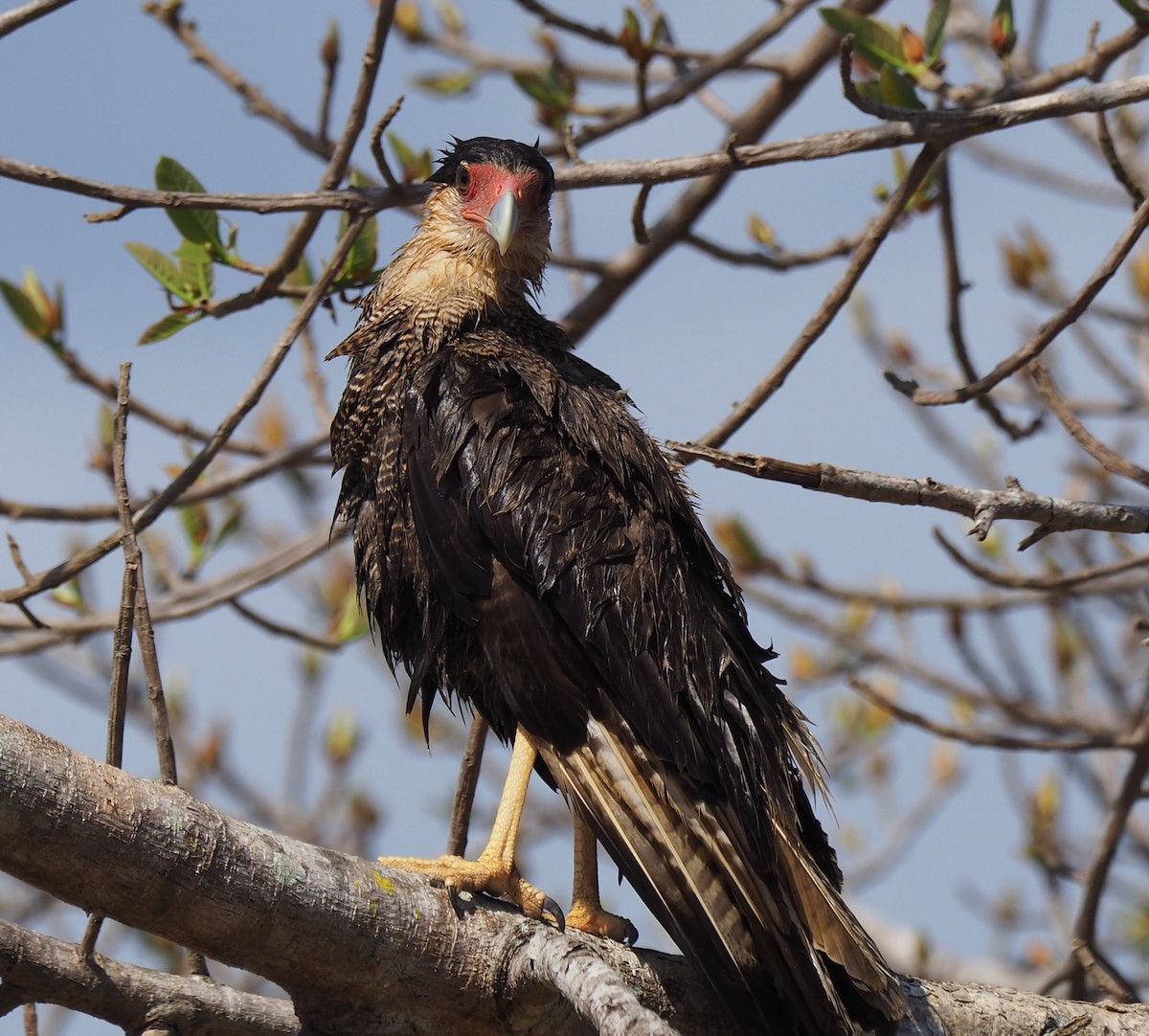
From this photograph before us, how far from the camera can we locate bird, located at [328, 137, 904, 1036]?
10.2 feet

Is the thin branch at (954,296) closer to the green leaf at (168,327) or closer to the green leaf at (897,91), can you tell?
the green leaf at (897,91)

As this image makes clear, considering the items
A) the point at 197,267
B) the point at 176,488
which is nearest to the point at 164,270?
the point at 197,267

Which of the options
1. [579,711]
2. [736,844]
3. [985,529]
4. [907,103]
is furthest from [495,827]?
[907,103]

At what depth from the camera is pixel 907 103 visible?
13.2 ft

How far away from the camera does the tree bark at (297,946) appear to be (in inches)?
90.1

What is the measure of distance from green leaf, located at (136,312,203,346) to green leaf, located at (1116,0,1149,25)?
8.94 ft

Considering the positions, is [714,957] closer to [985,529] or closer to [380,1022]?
[380,1022]

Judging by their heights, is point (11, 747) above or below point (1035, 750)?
below

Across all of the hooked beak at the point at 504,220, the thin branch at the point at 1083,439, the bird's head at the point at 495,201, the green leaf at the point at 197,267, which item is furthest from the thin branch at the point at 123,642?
the thin branch at the point at 1083,439

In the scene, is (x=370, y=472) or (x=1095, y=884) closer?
(x=370, y=472)

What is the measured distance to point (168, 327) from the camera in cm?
434

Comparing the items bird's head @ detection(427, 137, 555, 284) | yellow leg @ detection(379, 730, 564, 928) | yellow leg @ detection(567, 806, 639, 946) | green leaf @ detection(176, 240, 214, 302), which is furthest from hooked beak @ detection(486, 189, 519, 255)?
yellow leg @ detection(567, 806, 639, 946)

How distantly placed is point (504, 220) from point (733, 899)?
2116 mm

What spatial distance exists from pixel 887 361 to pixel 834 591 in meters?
1.92
